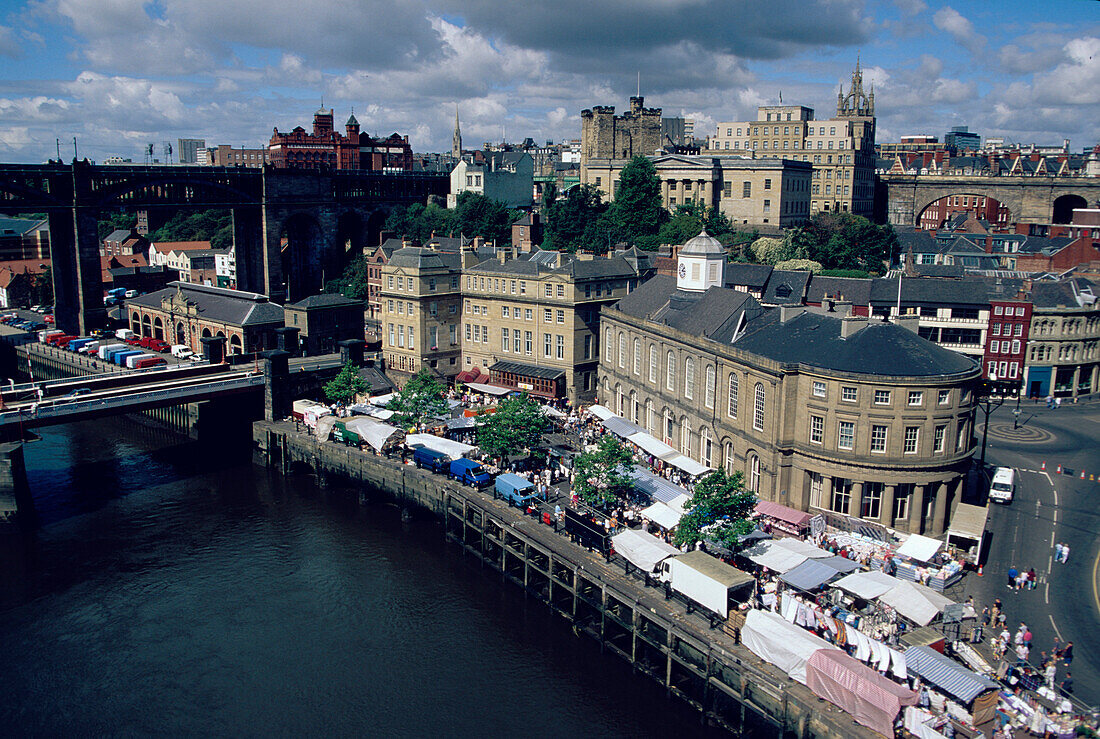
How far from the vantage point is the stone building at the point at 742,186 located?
125 meters

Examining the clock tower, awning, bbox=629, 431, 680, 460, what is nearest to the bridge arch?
the clock tower

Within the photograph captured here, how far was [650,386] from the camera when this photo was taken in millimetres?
67188

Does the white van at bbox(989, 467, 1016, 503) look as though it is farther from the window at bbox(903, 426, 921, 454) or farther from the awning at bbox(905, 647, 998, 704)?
the awning at bbox(905, 647, 998, 704)

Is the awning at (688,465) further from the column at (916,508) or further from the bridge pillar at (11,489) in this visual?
the bridge pillar at (11,489)

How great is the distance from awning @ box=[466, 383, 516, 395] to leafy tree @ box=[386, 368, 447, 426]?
799 centimetres

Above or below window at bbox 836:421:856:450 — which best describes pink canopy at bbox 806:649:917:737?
below

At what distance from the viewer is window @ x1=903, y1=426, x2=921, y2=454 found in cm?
4753

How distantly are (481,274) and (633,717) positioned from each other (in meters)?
52.9

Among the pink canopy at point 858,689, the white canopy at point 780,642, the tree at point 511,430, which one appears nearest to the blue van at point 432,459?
the tree at point 511,430

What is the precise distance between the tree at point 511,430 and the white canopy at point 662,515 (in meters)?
12.4

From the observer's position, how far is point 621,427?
66438mm

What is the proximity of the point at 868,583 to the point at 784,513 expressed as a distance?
339 inches

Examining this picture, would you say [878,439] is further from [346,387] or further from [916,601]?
[346,387]

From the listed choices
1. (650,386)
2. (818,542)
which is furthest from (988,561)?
(650,386)
